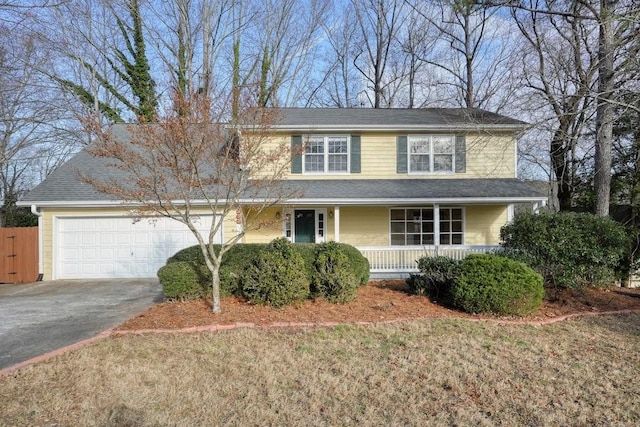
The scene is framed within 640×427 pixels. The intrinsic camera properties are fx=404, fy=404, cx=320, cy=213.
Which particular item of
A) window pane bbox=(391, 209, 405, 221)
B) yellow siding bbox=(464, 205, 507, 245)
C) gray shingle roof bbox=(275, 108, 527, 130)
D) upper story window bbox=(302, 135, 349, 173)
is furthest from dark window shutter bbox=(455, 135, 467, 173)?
upper story window bbox=(302, 135, 349, 173)

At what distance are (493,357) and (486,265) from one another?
2435 millimetres

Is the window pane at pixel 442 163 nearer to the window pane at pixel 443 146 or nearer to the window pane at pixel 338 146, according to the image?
the window pane at pixel 443 146

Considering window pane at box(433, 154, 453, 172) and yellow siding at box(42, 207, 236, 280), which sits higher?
window pane at box(433, 154, 453, 172)

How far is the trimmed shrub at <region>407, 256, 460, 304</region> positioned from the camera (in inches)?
301

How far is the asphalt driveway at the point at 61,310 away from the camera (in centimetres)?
568

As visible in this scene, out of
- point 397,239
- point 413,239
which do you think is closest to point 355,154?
point 397,239

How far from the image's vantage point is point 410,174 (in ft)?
44.9

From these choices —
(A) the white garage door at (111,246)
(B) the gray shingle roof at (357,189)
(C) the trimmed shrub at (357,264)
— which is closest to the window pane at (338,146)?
(B) the gray shingle roof at (357,189)

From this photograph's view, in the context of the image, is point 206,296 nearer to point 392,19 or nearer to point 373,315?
point 373,315

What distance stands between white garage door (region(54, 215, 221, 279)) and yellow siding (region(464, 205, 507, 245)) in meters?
8.89

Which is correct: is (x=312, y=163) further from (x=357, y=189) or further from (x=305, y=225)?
(x=305, y=225)

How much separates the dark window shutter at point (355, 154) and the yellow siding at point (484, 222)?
4.01 metres

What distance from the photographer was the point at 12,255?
40.2ft

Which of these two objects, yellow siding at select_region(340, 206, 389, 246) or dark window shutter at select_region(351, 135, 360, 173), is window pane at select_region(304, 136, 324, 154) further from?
yellow siding at select_region(340, 206, 389, 246)
